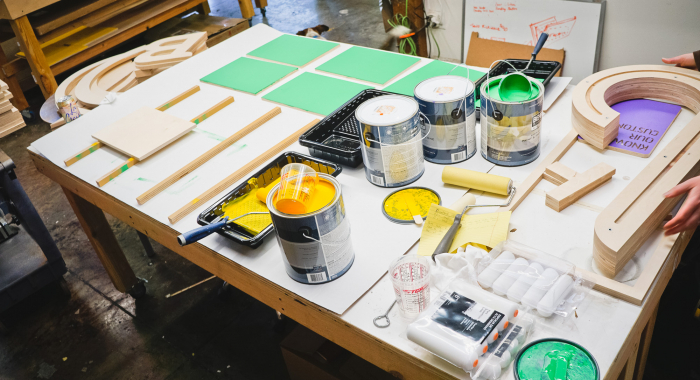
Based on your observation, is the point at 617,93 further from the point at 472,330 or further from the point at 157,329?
the point at 157,329

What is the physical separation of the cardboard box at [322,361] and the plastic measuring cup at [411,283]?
601 millimetres

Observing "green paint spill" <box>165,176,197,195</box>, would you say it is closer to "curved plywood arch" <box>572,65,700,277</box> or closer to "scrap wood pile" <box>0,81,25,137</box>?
"curved plywood arch" <box>572,65,700,277</box>

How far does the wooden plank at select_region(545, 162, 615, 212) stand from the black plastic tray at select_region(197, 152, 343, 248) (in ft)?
1.85

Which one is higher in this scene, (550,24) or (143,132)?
(143,132)

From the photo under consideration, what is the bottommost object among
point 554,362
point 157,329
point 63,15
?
point 157,329

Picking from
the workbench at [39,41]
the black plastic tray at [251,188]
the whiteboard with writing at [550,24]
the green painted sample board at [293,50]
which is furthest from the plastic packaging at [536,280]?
the workbench at [39,41]

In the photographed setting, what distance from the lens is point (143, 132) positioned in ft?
6.15

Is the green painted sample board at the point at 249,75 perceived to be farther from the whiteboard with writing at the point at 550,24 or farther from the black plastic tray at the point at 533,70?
the whiteboard with writing at the point at 550,24

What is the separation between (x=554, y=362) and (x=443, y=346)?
0.20 m

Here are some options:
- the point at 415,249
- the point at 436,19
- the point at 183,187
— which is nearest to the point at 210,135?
the point at 183,187

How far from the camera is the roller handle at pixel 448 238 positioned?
1.16m

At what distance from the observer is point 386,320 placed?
1.06m

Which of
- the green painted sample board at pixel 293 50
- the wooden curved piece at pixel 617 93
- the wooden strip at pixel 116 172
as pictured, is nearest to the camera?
the wooden curved piece at pixel 617 93

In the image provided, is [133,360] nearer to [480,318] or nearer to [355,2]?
[480,318]
